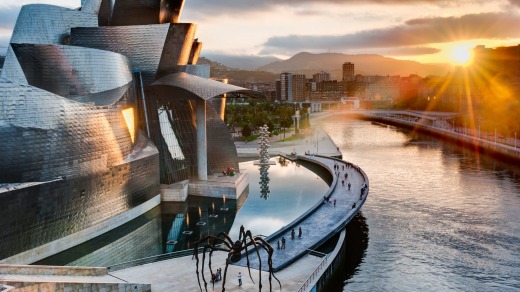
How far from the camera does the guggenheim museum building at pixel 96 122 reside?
2675 centimetres

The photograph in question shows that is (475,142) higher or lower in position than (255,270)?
higher

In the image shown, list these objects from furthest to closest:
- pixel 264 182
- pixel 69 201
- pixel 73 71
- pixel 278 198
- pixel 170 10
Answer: pixel 264 182 → pixel 170 10 → pixel 278 198 → pixel 73 71 → pixel 69 201

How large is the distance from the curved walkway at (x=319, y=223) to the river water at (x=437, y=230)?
4.85 ft

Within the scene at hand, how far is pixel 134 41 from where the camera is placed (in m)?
42.3

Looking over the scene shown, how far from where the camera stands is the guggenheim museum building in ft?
87.8

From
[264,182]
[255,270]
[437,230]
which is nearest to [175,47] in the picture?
[264,182]

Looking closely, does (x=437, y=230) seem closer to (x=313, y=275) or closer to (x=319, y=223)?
(x=319, y=223)

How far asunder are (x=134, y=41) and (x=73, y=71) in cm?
812

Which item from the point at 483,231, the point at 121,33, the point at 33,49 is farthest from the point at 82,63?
the point at 483,231

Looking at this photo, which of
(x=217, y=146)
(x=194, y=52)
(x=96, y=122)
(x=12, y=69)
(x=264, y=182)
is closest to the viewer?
(x=96, y=122)

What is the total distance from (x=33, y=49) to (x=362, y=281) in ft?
85.4

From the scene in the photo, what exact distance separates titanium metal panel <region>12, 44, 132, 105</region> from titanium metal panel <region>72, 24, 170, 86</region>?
421 cm

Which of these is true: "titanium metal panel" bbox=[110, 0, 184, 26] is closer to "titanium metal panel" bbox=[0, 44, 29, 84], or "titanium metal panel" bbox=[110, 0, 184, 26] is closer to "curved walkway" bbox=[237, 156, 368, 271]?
"titanium metal panel" bbox=[0, 44, 29, 84]

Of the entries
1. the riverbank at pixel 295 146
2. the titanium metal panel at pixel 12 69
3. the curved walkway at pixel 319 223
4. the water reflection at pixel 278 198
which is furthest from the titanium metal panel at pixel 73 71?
the riverbank at pixel 295 146
